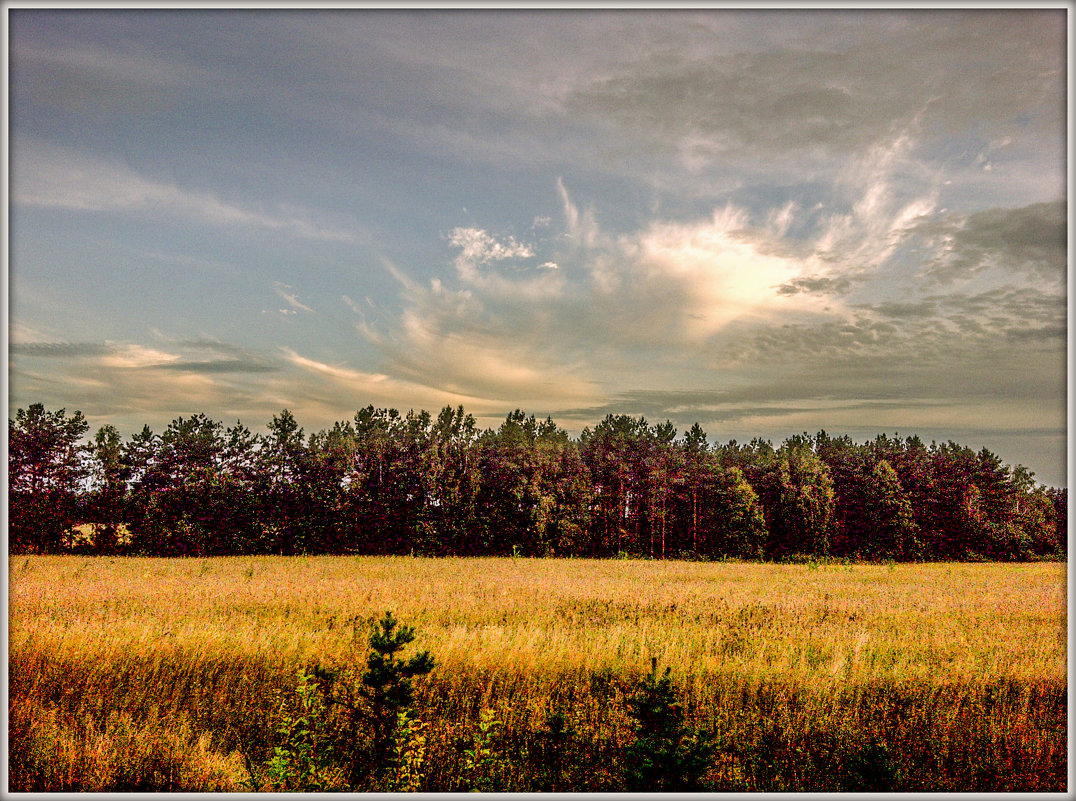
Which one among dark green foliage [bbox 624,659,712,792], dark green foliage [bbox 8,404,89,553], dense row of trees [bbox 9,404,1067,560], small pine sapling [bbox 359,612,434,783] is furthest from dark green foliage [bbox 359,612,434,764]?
dark green foliage [bbox 8,404,89,553]

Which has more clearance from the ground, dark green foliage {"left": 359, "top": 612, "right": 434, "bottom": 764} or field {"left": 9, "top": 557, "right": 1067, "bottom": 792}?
dark green foliage {"left": 359, "top": 612, "right": 434, "bottom": 764}

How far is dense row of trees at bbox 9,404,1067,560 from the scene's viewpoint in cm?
3978

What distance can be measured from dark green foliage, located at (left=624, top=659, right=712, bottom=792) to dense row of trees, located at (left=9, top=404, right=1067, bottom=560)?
4001 cm

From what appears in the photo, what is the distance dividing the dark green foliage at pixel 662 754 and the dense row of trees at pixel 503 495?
40014 millimetres

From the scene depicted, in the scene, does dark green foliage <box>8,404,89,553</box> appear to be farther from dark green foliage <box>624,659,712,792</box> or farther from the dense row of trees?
dark green foliage <box>624,659,712,792</box>

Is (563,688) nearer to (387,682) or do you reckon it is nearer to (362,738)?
(362,738)

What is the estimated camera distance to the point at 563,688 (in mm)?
8289

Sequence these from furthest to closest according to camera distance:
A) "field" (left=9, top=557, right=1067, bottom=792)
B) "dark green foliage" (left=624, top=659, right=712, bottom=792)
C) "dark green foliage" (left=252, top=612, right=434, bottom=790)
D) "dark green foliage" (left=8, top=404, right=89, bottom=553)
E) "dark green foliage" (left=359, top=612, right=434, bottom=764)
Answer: "dark green foliage" (left=8, top=404, right=89, bottom=553), "field" (left=9, top=557, right=1067, bottom=792), "dark green foliage" (left=359, top=612, right=434, bottom=764), "dark green foliage" (left=252, top=612, right=434, bottom=790), "dark green foliage" (left=624, top=659, right=712, bottom=792)

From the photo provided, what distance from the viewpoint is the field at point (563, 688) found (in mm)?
6156

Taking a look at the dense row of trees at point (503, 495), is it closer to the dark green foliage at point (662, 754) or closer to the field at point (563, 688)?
the field at point (563, 688)

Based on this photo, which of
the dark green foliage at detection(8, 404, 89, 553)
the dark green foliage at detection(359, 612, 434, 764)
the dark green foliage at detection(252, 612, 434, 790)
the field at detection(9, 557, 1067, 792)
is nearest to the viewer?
the dark green foliage at detection(252, 612, 434, 790)

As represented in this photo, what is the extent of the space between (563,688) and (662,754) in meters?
3.99

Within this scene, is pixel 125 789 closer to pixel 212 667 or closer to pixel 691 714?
pixel 212 667

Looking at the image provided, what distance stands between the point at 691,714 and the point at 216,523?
41913 millimetres
